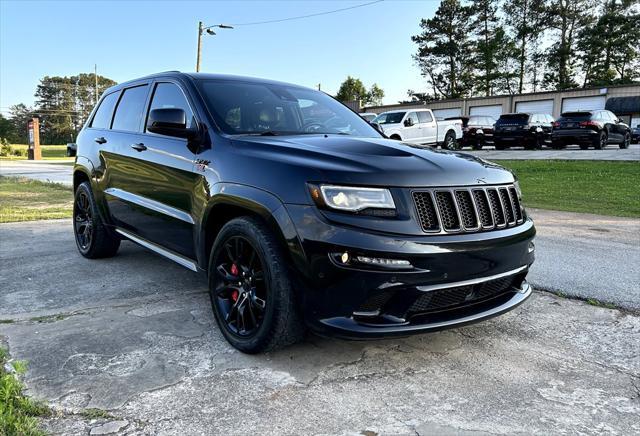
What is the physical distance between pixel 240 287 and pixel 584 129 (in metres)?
20.7

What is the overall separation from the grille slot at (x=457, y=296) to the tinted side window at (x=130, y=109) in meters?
2.98

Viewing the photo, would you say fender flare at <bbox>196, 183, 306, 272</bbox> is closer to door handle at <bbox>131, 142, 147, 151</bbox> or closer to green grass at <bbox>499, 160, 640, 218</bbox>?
door handle at <bbox>131, 142, 147, 151</bbox>

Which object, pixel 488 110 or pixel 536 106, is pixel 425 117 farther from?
pixel 488 110

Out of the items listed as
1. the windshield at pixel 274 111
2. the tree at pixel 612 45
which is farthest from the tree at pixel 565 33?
the windshield at pixel 274 111

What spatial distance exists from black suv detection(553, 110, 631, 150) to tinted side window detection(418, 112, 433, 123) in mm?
5459

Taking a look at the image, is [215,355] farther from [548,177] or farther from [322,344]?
[548,177]

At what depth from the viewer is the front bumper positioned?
2449 mm

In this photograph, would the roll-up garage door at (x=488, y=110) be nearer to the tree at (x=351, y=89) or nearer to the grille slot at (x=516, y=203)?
the tree at (x=351, y=89)

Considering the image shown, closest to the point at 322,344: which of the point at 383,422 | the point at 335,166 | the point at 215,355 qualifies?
the point at 215,355

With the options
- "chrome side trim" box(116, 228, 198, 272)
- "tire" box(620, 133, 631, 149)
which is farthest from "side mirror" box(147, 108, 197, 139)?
"tire" box(620, 133, 631, 149)

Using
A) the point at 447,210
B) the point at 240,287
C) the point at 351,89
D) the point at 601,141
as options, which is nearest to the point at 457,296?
the point at 447,210

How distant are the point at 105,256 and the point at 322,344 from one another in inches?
126

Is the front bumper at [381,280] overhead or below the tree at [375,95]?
below

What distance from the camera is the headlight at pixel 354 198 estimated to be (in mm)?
2533
